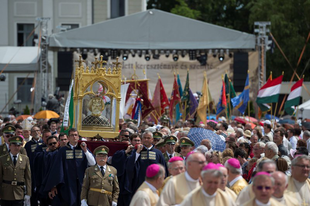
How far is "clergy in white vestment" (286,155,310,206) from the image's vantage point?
745 centimetres

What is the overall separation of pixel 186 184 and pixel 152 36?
17.5 meters

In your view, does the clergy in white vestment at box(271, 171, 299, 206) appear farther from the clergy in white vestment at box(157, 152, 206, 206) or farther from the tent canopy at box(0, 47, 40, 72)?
the tent canopy at box(0, 47, 40, 72)

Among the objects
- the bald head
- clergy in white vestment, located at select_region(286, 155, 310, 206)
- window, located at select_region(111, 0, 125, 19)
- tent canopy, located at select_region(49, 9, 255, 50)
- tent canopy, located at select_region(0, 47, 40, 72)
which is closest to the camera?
the bald head

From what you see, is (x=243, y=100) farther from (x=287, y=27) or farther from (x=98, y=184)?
(x=287, y=27)

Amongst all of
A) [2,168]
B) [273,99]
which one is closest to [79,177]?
[2,168]

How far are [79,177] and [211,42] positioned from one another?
1394cm

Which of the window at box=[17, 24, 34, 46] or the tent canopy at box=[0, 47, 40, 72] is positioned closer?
the tent canopy at box=[0, 47, 40, 72]

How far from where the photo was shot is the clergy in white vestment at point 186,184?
21.9 feet

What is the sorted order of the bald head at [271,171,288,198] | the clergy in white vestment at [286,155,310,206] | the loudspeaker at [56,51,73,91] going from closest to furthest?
the bald head at [271,171,288,198] < the clergy in white vestment at [286,155,310,206] < the loudspeaker at [56,51,73,91]

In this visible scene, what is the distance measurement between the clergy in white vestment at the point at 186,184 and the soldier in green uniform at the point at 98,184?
122 inches

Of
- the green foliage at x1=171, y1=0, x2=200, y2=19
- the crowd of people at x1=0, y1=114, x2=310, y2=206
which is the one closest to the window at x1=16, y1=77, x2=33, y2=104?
the green foliage at x1=171, y1=0, x2=200, y2=19

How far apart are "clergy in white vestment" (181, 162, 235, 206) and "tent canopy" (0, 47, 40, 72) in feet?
67.9

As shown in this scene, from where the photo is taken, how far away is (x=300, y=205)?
7223 mm

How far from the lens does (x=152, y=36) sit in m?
24.0
